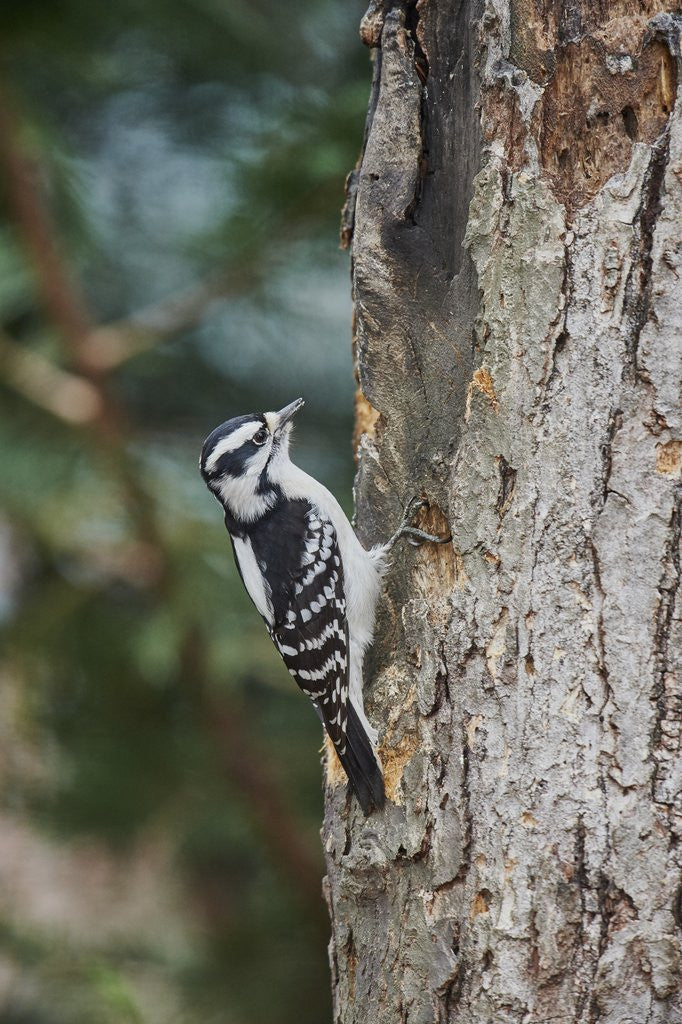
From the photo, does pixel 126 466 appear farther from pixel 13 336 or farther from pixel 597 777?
pixel 597 777

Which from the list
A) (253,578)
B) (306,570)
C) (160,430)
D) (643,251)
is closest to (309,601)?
(306,570)

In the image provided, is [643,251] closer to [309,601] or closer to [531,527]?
[531,527]

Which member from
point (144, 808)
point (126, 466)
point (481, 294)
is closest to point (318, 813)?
point (144, 808)

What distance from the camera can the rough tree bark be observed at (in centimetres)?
237

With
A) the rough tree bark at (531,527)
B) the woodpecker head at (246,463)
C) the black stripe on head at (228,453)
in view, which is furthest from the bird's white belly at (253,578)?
the rough tree bark at (531,527)

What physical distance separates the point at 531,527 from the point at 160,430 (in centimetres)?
402

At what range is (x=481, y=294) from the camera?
2.71m

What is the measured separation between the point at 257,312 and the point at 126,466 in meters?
1.01

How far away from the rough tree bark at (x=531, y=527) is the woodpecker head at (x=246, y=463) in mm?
1137

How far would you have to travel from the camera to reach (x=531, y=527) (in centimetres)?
254

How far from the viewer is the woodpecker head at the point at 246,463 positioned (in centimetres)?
394

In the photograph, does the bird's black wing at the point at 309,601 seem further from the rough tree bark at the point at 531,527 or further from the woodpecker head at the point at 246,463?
the rough tree bark at the point at 531,527

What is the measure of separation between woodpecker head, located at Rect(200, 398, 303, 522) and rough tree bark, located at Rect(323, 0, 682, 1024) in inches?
44.8

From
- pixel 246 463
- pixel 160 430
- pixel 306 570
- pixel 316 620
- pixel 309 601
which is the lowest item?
pixel 316 620
